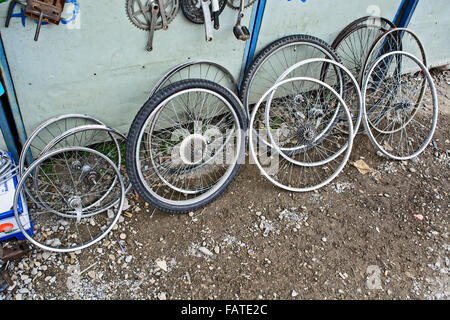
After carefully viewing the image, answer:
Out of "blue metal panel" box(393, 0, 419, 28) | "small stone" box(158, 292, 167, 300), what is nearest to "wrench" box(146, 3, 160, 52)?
"small stone" box(158, 292, 167, 300)

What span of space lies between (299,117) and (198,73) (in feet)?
3.11

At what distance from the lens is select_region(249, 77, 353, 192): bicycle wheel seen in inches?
119

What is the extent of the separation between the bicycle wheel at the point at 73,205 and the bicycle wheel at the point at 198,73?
72cm

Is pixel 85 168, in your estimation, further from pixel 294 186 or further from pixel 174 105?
pixel 294 186

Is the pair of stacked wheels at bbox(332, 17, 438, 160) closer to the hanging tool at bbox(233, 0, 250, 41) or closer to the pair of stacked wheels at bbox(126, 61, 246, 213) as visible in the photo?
the hanging tool at bbox(233, 0, 250, 41)

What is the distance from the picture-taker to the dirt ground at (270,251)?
2.35 meters

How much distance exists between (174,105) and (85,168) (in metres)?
0.84

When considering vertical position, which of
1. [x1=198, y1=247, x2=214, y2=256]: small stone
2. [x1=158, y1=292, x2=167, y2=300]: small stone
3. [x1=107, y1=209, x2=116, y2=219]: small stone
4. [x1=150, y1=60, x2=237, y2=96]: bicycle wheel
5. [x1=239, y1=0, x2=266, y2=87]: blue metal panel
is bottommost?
[x1=158, y1=292, x2=167, y2=300]: small stone

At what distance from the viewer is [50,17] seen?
80.4 inches

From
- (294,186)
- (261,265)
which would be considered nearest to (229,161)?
(294,186)

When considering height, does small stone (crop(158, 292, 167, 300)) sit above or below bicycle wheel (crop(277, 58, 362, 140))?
below

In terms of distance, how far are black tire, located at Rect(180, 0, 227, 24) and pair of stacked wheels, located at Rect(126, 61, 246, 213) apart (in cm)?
31

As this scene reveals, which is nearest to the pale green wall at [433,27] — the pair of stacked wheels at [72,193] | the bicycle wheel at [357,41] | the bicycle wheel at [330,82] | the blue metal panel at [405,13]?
the blue metal panel at [405,13]

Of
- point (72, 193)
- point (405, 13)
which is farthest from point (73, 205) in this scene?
point (405, 13)
